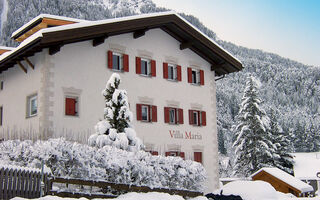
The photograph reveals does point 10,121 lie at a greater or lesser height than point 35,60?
lesser

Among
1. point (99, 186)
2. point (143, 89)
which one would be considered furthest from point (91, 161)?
point (143, 89)

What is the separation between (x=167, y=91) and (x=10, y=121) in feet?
26.3

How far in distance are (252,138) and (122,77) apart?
87.5ft

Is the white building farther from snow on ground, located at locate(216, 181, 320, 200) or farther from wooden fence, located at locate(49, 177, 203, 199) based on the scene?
snow on ground, located at locate(216, 181, 320, 200)

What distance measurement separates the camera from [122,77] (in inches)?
901

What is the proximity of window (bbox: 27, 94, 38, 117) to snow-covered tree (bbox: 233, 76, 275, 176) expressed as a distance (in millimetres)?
28378

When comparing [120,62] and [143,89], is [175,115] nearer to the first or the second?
[143,89]

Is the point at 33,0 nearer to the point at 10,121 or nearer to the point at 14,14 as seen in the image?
the point at 14,14

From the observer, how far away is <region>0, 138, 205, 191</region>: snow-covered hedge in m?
13.4

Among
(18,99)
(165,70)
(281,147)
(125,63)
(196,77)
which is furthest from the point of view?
(281,147)

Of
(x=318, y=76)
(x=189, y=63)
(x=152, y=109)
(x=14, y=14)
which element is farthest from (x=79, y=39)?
(x=318, y=76)

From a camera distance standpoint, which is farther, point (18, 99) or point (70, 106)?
point (18, 99)

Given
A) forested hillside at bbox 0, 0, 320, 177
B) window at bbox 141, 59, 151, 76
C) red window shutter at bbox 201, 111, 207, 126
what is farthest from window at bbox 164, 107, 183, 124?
forested hillside at bbox 0, 0, 320, 177

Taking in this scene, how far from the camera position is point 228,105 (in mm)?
127625
